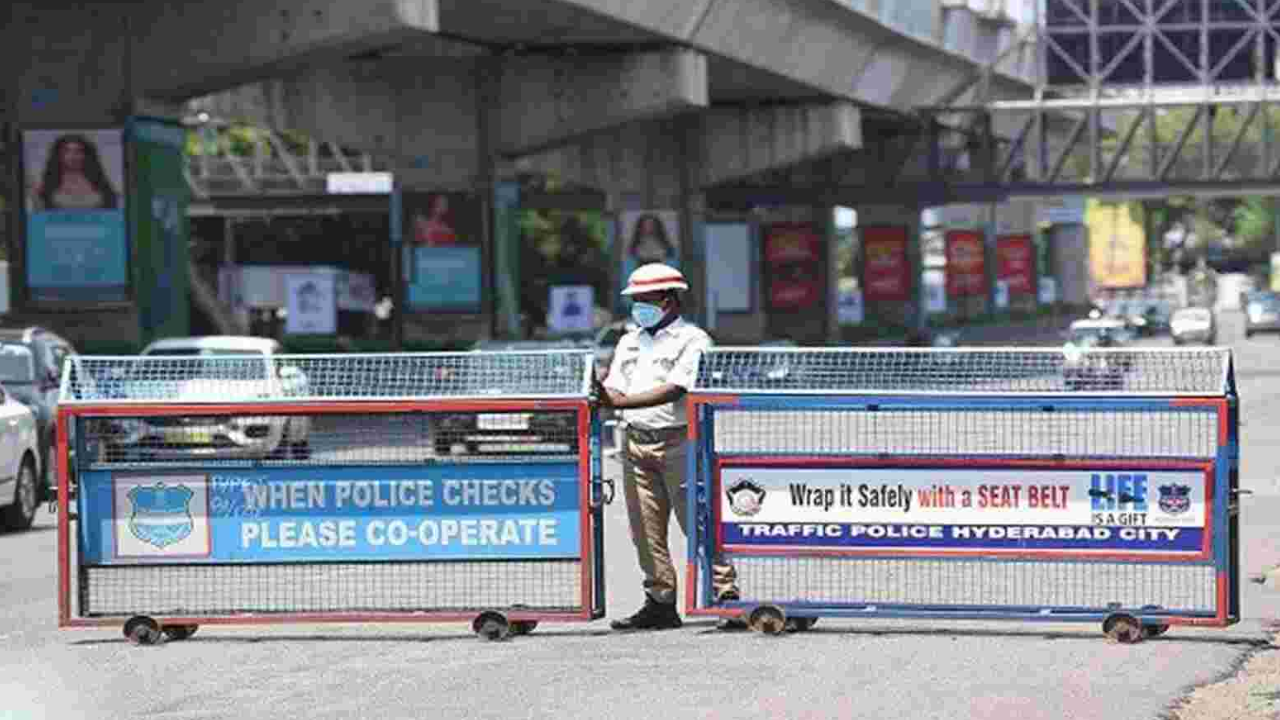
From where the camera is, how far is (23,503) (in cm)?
2469

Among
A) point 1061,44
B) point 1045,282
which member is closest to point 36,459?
point 1061,44

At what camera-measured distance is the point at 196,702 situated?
40.5 ft

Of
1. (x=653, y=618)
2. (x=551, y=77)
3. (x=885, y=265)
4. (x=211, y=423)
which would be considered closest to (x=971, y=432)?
(x=653, y=618)

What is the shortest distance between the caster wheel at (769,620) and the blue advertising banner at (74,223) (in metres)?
33.0

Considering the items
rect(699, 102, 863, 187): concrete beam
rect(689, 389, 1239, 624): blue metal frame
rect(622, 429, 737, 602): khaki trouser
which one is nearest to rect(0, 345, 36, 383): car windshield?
rect(622, 429, 737, 602): khaki trouser

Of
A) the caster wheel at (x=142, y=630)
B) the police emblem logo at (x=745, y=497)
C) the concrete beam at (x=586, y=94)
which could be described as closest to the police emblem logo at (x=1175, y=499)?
the police emblem logo at (x=745, y=497)

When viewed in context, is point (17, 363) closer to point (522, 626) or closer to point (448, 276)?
point (522, 626)

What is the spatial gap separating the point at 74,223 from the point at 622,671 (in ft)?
115

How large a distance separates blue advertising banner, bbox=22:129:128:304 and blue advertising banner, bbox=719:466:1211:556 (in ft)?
108

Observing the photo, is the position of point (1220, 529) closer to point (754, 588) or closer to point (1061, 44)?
point (754, 588)

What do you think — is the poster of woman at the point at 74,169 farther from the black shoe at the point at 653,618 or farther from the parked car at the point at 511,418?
the black shoe at the point at 653,618

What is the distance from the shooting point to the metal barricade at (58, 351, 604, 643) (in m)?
14.5

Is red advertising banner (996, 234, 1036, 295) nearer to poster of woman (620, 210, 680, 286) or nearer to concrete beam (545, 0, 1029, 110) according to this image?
concrete beam (545, 0, 1029, 110)

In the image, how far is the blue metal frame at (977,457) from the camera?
546 inches
